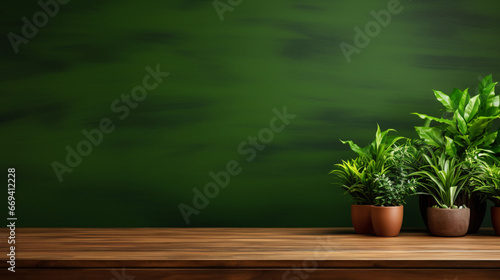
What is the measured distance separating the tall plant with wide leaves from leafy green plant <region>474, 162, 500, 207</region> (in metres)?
0.09

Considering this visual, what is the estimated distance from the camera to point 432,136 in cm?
164

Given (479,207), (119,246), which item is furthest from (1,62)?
(479,207)

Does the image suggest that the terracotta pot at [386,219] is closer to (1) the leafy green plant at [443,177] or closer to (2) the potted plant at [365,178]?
(2) the potted plant at [365,178]

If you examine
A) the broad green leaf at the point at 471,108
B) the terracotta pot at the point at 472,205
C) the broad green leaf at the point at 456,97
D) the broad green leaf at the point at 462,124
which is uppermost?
the broad green leaf at the point at 456,97

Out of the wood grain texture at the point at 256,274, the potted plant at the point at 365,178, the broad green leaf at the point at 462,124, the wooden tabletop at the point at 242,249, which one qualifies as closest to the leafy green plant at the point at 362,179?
the potted plant at the point at 365,178

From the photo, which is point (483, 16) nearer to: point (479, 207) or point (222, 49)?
point (479, 207)

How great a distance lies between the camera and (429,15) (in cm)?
192

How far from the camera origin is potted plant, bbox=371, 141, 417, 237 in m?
1.55

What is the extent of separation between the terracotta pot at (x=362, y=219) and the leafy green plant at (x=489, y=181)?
0.40 meters

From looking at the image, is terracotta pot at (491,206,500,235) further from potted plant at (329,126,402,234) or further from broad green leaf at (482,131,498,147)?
potted plant at (329,126,402,234)

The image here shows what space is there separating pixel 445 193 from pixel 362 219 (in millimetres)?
322

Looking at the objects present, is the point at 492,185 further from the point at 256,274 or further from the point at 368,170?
the point at 256,274

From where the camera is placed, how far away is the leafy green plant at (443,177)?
5.15 feet

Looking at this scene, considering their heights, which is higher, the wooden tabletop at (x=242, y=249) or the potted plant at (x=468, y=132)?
the potted plant at (x=468, y=132)
